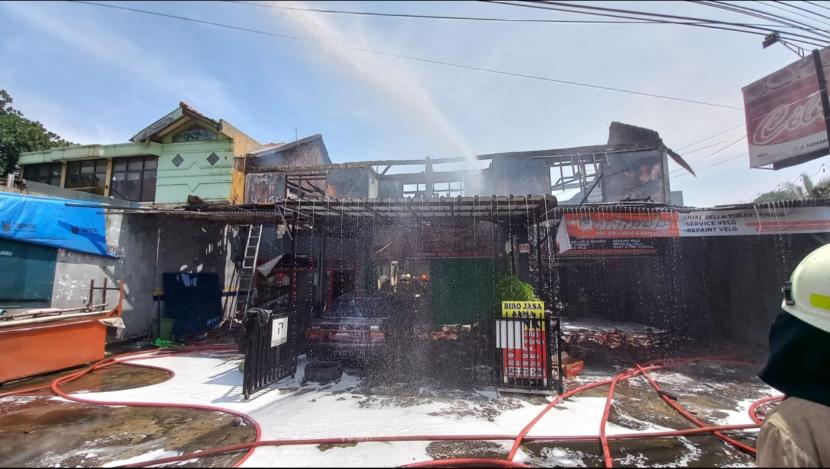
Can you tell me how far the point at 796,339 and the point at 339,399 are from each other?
588cm

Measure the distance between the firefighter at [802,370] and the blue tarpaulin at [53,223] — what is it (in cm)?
1272

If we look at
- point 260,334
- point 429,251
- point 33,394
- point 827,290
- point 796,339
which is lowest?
point 33,394

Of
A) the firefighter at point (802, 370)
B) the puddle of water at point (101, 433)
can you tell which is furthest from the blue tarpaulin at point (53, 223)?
the firefighter at point (802, 370)

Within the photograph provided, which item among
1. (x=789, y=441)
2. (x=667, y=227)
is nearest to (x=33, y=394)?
(x=789, y=441)

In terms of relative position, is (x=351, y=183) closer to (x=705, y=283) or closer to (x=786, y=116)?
(x=705, y=283)

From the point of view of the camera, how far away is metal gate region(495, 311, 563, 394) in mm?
6188

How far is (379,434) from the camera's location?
177 inches

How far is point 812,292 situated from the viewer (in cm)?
132

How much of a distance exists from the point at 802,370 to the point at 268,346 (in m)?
6.84

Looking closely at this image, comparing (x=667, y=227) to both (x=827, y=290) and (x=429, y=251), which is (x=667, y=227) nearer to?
(x=429, y=251)

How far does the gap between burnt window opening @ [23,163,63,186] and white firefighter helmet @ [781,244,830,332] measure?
24868 mm

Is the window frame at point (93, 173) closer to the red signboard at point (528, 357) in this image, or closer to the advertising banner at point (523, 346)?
the advertising banner at point (523, 346)

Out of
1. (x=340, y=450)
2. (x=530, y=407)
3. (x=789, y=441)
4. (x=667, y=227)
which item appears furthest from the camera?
(x=667, y=227)

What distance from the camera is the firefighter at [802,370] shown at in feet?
4.20
